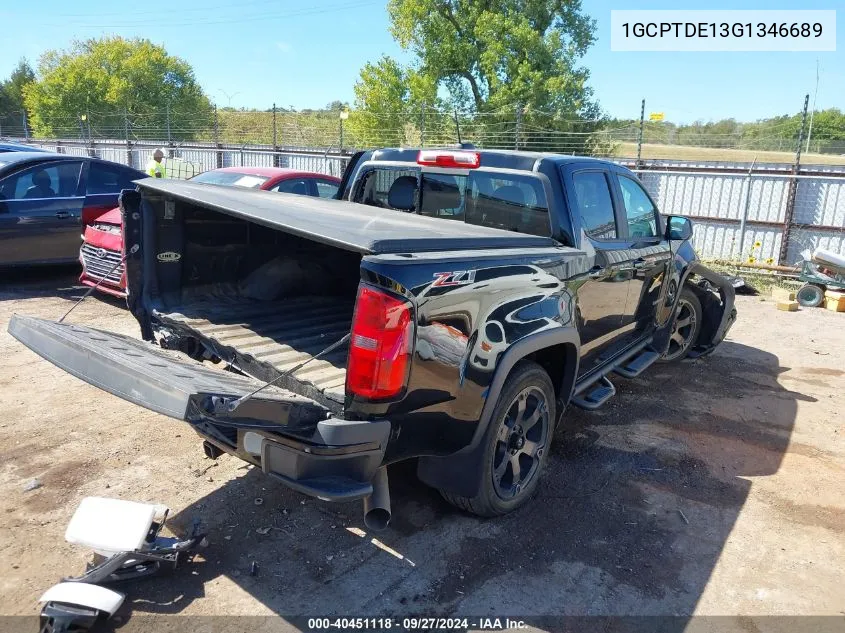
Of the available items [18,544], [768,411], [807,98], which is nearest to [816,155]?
[807,98]

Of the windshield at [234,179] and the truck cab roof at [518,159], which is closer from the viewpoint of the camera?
the truck cab roof at [518,159]

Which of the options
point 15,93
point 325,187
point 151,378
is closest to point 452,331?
point 151,378

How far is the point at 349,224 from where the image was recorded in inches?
129

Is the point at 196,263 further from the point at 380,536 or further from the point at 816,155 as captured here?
the point at 816,155

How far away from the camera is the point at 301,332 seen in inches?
162

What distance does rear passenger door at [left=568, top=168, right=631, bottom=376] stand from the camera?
4.13 m

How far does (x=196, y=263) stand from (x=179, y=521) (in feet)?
5.70

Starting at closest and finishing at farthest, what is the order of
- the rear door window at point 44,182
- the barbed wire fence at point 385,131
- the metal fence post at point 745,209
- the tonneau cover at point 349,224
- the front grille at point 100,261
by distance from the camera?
1. the tonneau cover at point 349,224
2. the front grille at point 100,261
3. the rear door window at point 44,182
4. the metal fence post at point 745,209
5. the barbed wire fence at point 385,131

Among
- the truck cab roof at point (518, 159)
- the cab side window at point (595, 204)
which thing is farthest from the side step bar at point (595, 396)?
the truck cab roof at point (518, 159)

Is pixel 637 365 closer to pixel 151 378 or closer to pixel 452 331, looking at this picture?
pixel 452 331

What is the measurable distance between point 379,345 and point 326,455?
488 millimetres

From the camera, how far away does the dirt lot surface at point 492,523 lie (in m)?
2.98

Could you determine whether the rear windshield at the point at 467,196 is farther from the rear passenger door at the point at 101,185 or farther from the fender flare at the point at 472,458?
the rear passenger door at the point at 101,185

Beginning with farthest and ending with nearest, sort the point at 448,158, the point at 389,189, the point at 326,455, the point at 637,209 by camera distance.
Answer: the point at 637,209, the point at 389,189, the point at 448,158, the point at 326,455
